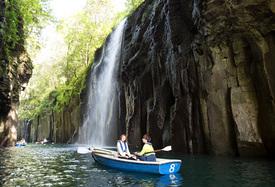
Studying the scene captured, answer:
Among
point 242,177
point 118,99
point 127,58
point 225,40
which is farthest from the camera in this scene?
point 118,99

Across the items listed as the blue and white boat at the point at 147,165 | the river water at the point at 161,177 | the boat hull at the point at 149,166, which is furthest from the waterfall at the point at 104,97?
the river water at the point at 161,177

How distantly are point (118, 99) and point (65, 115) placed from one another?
26.2 meters

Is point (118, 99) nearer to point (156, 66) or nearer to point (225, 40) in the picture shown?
point (156, 66)

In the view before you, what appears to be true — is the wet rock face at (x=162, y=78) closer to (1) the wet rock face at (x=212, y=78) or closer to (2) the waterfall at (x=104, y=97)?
(1) the wet rock face at (x=212, y=78)

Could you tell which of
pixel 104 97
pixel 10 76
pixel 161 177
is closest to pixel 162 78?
pixel 161 177

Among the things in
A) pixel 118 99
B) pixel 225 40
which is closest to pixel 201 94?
pixel 225 40

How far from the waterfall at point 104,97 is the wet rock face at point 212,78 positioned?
1069 cm

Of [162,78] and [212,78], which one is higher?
[162,78]

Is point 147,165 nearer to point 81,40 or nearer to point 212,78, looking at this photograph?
point 212,78

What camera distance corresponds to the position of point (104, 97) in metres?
46.5

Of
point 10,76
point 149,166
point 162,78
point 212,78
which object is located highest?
point 10,76

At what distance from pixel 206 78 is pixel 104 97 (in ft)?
82.1

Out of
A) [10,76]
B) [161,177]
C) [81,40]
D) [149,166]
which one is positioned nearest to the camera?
[161,177]

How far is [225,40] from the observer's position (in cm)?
→ 2233
